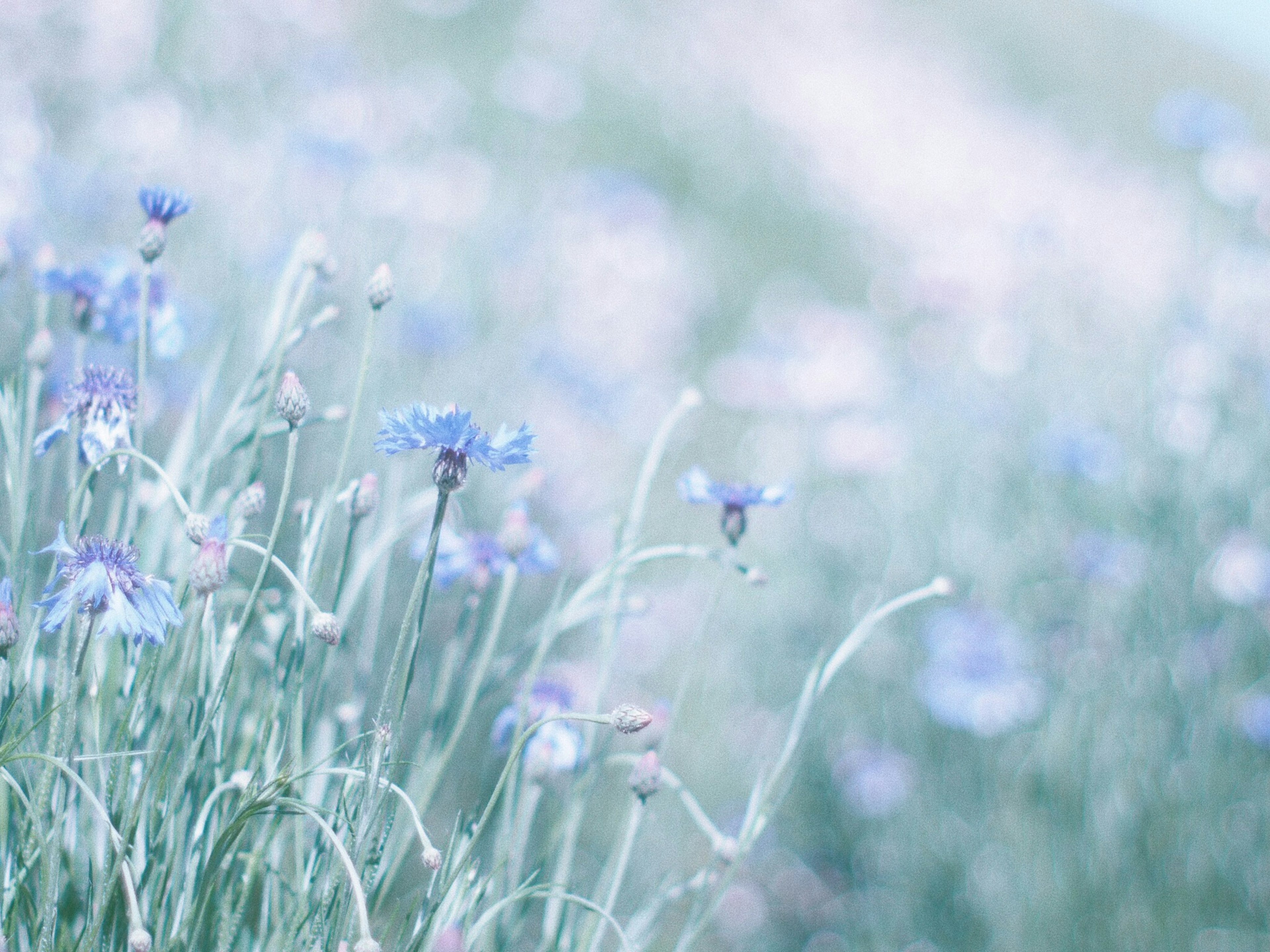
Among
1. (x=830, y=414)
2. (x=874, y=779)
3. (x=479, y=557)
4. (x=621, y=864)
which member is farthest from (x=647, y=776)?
(x=830, y=414)

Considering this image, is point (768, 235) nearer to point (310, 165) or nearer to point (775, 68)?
point (775, 68)

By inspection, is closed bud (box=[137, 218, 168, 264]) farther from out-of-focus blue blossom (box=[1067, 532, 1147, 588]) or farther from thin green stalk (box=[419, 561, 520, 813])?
out-of-focus blue blossom (box=[1067, 532, 1147, 588])

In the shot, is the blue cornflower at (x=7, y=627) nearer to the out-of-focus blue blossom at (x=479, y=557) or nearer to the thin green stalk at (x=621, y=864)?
the out-of-focus blue blossom at (x=479, y=557)

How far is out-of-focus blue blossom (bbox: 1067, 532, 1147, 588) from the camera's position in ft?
7.63

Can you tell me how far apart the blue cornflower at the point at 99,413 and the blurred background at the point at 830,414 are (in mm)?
148

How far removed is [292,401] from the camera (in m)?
0.82

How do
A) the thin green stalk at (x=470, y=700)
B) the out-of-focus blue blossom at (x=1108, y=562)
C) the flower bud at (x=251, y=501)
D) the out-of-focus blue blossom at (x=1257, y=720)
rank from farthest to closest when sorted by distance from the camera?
the out-of-focus blue blossom at (x=1108, y=562) < the out-of-focus blue blossom at (x=1257, y=720) < the thin green stalk at (x=470, y=700) < the flower bud at (x=251, y=501)

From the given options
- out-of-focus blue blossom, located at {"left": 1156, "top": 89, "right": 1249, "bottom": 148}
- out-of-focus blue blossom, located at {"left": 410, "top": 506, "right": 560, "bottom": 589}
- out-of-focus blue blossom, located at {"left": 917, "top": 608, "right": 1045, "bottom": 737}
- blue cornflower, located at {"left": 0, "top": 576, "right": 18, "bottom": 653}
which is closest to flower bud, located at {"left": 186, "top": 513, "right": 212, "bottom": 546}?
blue cornflower, located at {"left": 0, "top": 576, "right": 18, "bottom": 653}

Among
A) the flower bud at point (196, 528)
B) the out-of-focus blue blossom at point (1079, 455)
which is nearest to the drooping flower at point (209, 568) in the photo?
the flower bud at point (196, 528)

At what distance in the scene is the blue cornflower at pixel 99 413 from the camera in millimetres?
972

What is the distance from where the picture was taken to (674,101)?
790cm

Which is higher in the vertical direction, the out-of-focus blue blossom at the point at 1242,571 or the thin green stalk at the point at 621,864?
the out-of-focus blue blossom at the point at 1242,571

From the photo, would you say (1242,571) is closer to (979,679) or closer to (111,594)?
(979,679)

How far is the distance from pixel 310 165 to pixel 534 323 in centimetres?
93
